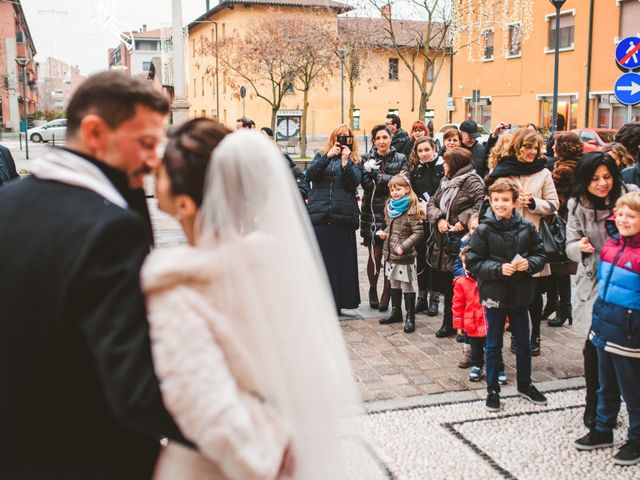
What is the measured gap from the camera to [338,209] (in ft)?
25.4

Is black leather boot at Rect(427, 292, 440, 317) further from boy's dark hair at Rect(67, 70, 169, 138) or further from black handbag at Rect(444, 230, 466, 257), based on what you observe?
boy's dark hair at Rect(67, 70, 169, 138)

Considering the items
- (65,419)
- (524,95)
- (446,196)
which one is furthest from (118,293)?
(524,95)

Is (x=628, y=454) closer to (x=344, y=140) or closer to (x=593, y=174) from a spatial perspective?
(x=593, y=174)

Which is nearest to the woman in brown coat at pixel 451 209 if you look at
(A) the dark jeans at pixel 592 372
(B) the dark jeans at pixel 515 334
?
(B) the dark jeans at pixel 515 334

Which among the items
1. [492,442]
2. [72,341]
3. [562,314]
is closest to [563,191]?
[562,314]

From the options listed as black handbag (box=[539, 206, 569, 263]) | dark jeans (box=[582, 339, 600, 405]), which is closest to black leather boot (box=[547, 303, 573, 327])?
black handbag (box=[539, 206, 569, 263])

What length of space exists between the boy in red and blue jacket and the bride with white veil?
3.09 m

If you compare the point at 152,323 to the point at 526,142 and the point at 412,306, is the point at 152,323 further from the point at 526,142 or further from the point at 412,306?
the point at 412,306

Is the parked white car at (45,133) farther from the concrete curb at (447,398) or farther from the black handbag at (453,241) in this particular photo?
the concrete curb at (447,398)

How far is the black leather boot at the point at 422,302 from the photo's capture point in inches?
320

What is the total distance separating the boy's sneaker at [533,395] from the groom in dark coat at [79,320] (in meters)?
4.13

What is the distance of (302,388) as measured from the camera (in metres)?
1.79

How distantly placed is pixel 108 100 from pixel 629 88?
1042cm

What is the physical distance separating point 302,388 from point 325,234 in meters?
5.97
